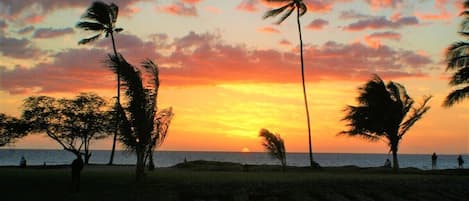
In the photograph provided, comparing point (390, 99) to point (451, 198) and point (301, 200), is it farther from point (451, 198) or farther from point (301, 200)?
point (301, 200)

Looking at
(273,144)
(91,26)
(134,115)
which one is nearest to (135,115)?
(134,115)

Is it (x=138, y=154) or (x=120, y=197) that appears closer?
(x=120, y=197)

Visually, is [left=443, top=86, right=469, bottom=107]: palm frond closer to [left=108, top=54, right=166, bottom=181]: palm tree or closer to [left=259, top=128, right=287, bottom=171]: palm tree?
[left=259, top=128, right=287, bottom=171]: palm tree

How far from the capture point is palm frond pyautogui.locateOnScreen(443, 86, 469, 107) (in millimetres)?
39875

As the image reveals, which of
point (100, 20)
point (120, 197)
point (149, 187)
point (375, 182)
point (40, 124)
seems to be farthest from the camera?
point (100, 20)

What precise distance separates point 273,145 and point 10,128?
20.7m

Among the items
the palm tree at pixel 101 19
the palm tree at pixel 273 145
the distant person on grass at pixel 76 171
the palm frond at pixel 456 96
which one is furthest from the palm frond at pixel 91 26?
the palm frond at pixel 456 96

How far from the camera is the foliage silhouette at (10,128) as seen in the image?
4341 centimetres

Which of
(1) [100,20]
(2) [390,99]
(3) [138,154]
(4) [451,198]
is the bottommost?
(4) [451,198]

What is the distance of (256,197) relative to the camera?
25.4 metres

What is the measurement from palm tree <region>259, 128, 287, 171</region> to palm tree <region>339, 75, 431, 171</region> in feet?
22.8

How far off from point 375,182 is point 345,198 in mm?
4996

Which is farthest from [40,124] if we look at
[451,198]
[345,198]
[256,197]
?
[451,198]

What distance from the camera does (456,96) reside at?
40.1 metres
